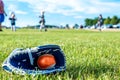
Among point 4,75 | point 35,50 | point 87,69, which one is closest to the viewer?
point 35,50

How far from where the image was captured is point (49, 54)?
10.7 ft

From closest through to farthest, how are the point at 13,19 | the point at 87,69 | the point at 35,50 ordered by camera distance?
the point at 35,50
the point at 87,69
the point at 13,19

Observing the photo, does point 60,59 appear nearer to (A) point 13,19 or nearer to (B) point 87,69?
(B) point 87,69

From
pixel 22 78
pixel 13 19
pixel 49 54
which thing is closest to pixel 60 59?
pixel 49 54

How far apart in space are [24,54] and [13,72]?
241 mm

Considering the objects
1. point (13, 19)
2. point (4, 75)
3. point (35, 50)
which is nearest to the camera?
point (35, 50)

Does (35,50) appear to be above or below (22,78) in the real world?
above

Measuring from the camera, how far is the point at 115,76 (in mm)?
3477

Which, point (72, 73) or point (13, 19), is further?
point (13, 19)

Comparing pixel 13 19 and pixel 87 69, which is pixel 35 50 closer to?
pixel 87 69

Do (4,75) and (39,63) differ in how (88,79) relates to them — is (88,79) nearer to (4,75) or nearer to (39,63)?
(39,63)

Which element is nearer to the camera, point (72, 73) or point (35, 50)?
point (35, 50)

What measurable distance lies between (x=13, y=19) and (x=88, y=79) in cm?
3523

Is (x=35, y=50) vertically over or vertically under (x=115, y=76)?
over
